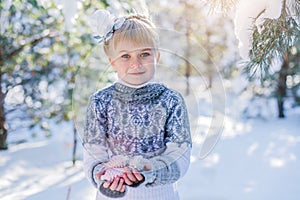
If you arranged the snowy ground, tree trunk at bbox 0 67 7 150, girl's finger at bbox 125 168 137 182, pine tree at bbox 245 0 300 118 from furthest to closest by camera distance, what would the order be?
tree trunk at bbox 0 67 7 150
the snowy ground
pine tree at bbox 245 0 300 118
girl's finger at bbox 125 168 137 182

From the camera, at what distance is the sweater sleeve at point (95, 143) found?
2.36 feet

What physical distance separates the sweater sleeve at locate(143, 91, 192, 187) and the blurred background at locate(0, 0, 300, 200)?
66mm

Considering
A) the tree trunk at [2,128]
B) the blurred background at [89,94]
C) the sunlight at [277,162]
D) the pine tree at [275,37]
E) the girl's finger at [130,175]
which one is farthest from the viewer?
the tree trunk at [2,128]

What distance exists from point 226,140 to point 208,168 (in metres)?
0.58

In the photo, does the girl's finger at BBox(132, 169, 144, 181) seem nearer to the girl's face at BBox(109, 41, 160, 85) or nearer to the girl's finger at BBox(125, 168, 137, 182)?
the girl's finger at BBox(125, 168, 137, 182)

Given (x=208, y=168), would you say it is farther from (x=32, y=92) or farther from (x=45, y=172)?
(x=32, y=92)

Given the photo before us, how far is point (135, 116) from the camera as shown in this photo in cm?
72

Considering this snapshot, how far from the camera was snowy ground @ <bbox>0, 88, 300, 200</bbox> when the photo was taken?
70.7 inches

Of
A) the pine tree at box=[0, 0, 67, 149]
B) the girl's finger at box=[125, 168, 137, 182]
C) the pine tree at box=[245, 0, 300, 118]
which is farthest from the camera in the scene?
the pine tree at box=[0, 0, 67, 149]

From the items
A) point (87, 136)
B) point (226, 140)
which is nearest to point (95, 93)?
point (87, 136)

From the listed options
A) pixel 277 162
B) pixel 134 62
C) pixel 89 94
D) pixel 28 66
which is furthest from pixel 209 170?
pixel 134 62

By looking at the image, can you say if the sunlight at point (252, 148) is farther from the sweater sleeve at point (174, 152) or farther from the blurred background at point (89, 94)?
the sweater sleeve at point (174, 152)

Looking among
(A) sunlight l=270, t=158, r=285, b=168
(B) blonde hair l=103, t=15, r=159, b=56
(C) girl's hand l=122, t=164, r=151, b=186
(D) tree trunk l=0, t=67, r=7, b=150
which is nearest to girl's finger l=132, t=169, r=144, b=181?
(C) girl's hand l=122, t=164, r=151, b=186

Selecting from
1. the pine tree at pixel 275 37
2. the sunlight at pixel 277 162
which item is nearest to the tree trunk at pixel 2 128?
the sunlight at pixel 277 162
